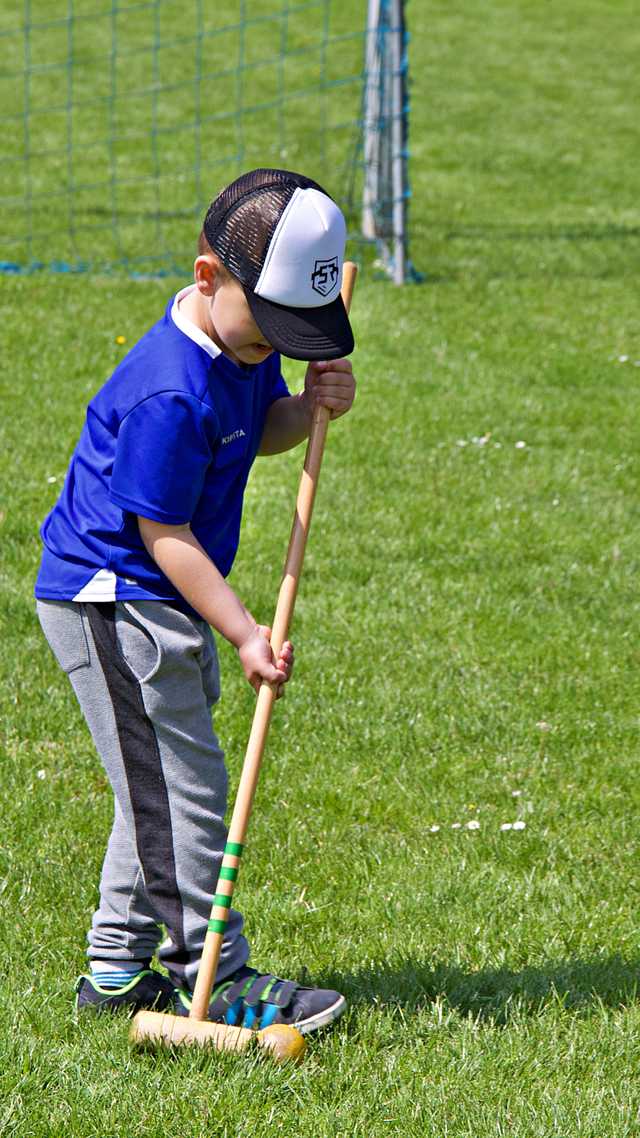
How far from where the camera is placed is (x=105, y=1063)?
9.35ft

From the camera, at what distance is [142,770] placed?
288cm

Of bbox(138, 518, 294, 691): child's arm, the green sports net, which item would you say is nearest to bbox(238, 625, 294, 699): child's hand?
bbox(138, 518, 294, 691): child's arm

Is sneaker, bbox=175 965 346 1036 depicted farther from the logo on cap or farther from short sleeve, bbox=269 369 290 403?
the logo on cap

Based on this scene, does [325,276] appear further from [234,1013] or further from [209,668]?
[234,1013]

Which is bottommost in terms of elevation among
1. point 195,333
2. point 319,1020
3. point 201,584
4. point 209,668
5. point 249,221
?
point 319,1020

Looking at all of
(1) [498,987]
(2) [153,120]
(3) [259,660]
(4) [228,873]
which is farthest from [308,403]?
(2) [153,120]

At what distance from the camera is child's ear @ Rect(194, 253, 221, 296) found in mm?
2686

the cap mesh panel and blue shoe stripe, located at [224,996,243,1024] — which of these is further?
blue shoe stripe, located at [224,996,243,1024]

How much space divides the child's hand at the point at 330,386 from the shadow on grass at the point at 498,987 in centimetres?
125

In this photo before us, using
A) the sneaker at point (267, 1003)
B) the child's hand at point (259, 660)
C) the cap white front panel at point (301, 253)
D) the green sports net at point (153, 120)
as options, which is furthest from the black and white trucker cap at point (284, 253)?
the green sports net at point (153, 120)

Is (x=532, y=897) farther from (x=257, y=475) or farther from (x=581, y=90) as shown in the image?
(x=581, y=90)

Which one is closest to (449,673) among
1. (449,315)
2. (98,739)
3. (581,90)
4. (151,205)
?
(98,739)

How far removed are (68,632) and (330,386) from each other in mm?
747

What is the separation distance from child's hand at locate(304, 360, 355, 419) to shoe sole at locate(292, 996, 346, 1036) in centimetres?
123
